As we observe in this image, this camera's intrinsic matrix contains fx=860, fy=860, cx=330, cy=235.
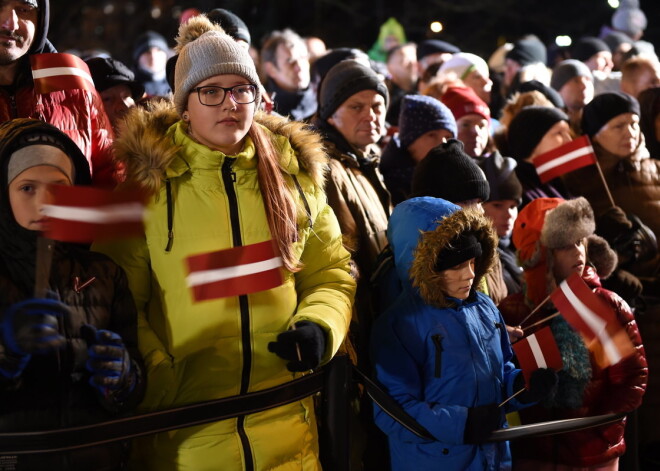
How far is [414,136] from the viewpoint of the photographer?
5062 millimetres

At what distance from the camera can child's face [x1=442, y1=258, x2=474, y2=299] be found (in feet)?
11.8

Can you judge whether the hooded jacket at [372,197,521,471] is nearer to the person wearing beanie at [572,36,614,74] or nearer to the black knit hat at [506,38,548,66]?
the black knit hat at [506,38,548,66]

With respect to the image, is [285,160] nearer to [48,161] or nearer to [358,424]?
[48,161]

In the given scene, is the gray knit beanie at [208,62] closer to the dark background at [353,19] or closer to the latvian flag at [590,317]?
the latvian flag at [590,317]

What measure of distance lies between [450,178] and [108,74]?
6.31 feet

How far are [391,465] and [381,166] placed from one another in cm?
201

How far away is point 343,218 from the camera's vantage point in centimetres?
416

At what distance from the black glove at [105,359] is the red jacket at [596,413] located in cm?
224

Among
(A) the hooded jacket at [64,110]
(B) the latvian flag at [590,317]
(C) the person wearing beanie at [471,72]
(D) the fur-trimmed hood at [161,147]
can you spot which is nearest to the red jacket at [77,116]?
(A) the hooded jacket at [64,110]

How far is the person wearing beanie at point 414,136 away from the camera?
501 cm

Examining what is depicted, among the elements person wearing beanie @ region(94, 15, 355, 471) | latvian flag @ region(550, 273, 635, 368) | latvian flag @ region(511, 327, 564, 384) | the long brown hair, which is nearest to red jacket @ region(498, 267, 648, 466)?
latvian flag @ region(550, 273, 635, 368)

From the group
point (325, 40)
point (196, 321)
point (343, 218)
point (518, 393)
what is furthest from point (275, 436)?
point (325, 40)

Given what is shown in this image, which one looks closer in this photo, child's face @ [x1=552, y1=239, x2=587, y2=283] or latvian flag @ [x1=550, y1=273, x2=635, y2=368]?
latvian flag @ [x1=550, y1=273, x2=635, y2=368]

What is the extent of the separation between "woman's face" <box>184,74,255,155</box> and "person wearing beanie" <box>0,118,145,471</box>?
495mm
